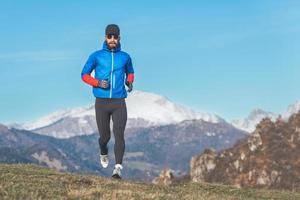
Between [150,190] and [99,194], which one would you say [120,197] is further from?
[150,190]

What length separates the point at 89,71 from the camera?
71.2 ft

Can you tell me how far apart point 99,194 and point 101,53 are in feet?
20.8

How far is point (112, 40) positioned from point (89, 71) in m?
1.39

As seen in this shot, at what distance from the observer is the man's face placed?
21297 millimetres

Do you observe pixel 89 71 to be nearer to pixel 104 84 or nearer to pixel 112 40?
pixel 104 84

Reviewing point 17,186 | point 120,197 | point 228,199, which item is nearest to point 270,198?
point 228,199

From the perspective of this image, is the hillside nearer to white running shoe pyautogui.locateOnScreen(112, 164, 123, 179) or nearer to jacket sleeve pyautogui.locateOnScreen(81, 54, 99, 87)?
white running shoe pyautogui.locateOnScreen(112, 164, 123, 179)

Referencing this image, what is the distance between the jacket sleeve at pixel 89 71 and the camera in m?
21.5

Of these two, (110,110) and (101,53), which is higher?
(101,53)

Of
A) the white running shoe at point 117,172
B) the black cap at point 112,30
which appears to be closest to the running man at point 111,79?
the black cap at point 112,30

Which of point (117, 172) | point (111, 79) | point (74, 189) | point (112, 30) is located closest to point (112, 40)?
point (112, 30)

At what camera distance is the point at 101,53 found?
2156 cm

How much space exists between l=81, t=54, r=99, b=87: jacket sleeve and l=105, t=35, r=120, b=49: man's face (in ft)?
2.44

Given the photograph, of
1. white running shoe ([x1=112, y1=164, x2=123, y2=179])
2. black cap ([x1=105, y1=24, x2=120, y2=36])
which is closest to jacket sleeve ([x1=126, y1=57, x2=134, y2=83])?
black cap ([x1=105, y1=24, x2=120, y2=36])
